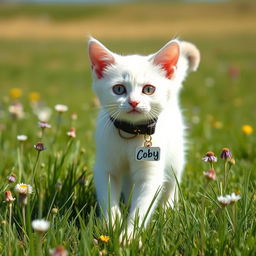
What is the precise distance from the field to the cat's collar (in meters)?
0.44

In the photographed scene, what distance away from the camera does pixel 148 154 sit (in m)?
2.66

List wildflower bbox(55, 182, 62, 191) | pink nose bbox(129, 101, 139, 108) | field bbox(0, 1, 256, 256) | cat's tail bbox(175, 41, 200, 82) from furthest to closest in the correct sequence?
cat's tail bbox(175, 41, 200, 82) < wildflower bbox(55, 182, 62, 191) < pink nose bbox(129, 101, 139, 108) < field bbox(0, 1, 256, 256)

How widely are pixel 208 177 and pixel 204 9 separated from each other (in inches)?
2313

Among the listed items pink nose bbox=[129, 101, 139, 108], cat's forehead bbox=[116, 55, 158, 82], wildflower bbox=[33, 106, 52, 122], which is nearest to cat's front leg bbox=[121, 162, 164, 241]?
pink nose bbox=[129, 101, 139, 108]

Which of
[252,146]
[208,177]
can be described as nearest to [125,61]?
[208,177]

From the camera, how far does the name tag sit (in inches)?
105

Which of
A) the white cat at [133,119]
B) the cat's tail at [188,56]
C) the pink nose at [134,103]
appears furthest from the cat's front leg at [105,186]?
the cat's tail at [188,56]

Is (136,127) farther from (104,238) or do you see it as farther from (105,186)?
(104,238)

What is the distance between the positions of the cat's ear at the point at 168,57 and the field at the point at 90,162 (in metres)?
0.26

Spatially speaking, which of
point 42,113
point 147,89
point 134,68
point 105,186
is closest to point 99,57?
point 134,68

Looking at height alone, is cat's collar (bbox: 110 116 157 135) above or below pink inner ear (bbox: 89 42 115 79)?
below

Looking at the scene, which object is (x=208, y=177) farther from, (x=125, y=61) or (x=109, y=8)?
(x=109, y=8)

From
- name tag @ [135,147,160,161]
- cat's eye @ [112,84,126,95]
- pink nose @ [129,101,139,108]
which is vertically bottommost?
name tag @ [135,147,160,161]

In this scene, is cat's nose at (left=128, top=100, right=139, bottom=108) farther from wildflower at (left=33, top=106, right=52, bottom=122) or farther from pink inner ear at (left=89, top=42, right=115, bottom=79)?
wildflower at (left=33, top=106, right=52, bottom=122)
